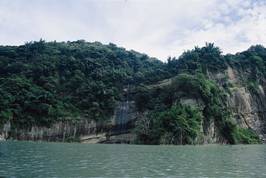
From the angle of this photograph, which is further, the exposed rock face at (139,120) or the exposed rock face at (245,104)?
the exposed rock face at (245,104)

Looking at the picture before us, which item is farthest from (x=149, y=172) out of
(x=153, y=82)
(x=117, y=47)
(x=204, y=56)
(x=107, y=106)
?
(x=117, y=47)

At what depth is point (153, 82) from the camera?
83.8m

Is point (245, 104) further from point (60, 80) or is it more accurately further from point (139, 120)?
point (60, 80)

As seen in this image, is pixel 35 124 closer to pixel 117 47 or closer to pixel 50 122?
pixel 50 122

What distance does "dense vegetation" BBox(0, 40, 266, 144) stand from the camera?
221 ft

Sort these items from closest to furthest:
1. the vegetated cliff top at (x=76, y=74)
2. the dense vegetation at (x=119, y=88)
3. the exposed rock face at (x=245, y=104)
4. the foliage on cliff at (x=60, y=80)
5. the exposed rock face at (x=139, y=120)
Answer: the dense vegetation at (x=119, y=88) < the exposed rock face at (x=139, y=120) < the foliage on cliff at (x=60, y=80) < the vegetated cliff top at (x=76, y=74) < the exposed rock face at (x=245, y=104)

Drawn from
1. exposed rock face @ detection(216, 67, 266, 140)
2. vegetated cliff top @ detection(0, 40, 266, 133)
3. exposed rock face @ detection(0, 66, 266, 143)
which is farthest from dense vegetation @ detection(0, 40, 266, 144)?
exposed rock face @ detection(216, 67, 266, 140)

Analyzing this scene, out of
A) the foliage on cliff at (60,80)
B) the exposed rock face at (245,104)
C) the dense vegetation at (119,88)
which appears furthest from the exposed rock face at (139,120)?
the foliage on cliff at (60,80)

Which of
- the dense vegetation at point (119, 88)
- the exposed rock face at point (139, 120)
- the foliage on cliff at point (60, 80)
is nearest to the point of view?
the dense vegetation at point (119, 88)

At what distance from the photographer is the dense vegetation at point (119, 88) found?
6725 cm

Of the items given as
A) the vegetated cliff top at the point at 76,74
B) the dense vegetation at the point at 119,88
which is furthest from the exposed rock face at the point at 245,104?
the vegetated cliff top at the point at 76,74

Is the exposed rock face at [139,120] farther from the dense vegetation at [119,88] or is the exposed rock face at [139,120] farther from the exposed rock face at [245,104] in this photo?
the dense vegetation at [119,88]

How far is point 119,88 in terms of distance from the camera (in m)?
83.6

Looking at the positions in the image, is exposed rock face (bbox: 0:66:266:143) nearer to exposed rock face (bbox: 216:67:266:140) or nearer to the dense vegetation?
exposed rock face (bbox: 216:67:266:140)
